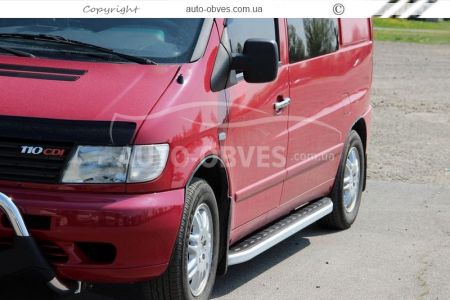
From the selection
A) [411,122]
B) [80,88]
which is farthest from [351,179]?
[411,122]

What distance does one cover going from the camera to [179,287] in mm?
5578

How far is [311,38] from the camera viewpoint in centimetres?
757

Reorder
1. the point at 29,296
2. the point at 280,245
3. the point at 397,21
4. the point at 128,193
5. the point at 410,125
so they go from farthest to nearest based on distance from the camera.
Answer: the point at 397,21 → the point at 410,125 → the point at 280,245 → the point at 29,296 → the point at 128,193

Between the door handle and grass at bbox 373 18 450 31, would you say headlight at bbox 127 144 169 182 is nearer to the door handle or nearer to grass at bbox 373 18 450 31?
the door handle

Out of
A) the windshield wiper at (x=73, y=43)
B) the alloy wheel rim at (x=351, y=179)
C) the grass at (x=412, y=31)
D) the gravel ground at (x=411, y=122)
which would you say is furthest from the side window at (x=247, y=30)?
the grass at (x=412, y=31)

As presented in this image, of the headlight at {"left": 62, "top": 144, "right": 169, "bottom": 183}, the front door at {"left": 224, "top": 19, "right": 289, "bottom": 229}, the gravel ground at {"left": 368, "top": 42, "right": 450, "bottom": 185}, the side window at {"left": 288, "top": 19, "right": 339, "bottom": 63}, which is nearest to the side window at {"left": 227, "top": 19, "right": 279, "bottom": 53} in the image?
the front door at {"left": 224, "top": 19, "right": 289, "bottom": 229}

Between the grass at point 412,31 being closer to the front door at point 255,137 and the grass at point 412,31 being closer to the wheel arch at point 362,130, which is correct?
the wheel arch at point 362,130

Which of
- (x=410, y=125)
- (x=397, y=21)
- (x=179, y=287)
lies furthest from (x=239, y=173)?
(x=397, y=21)

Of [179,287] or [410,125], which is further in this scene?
[410,125]

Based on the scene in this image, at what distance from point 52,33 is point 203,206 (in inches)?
54.7

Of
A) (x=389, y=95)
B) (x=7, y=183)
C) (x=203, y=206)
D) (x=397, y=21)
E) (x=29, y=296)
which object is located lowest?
(x=397, y=21)

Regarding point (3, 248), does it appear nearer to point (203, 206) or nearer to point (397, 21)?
point (203, 206)

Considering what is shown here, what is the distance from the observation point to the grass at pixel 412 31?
3434 cm

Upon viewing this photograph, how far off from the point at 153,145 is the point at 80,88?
53 centimetres
